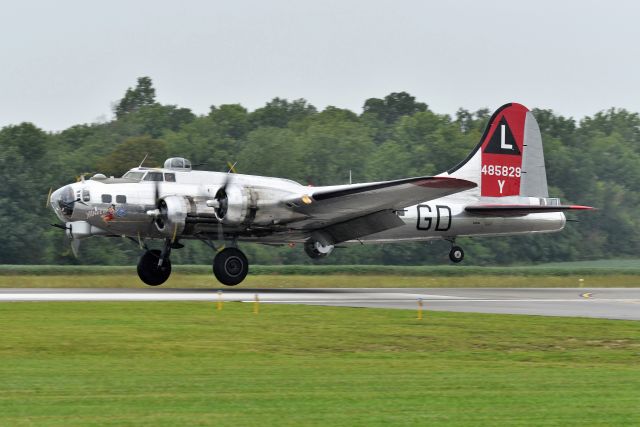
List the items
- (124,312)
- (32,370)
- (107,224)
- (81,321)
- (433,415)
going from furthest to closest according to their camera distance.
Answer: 1. (107,224)
2. (124,312)
3. (81,321)
4. (32,370)
5. (433,415)

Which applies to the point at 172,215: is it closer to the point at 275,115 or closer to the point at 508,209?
the point at 508,209

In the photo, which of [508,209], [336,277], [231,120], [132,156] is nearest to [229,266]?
[336,277]

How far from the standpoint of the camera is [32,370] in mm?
14492

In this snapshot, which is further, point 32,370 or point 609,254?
point 609,254

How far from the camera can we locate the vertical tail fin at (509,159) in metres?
37.9

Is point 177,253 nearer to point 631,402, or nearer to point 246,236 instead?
point 246,236

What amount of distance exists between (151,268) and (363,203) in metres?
7.12

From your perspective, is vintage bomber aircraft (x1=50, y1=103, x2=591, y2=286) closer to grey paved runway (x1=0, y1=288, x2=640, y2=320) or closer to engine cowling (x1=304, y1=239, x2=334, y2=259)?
engine cowling (x1=304, y1=239, x2=334, y2=259)

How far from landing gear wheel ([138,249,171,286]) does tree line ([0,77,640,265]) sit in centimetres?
1371

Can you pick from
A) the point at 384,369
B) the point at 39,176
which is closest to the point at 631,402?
the point at 384,369

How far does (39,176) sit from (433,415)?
1988 inches

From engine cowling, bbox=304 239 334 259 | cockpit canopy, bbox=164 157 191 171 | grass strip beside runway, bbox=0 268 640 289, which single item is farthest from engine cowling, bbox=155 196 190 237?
engine cowling, bbox=304 239 334 259

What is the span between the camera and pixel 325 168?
223 ft

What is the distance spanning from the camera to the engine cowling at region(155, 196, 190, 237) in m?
30.1
